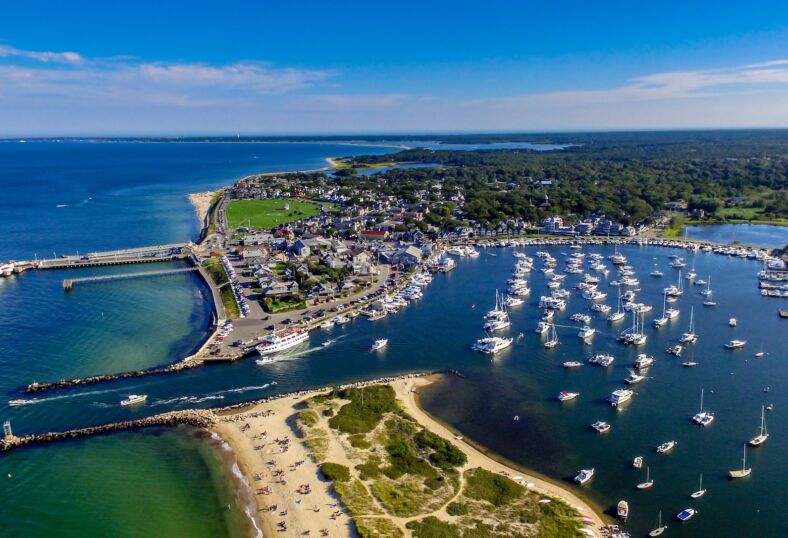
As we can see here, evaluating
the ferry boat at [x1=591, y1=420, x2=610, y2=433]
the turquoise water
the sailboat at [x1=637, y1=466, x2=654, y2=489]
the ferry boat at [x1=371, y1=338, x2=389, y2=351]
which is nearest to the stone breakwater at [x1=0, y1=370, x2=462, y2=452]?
the ferry boat at [x1=371, y1=338, x2=389, y2=351]

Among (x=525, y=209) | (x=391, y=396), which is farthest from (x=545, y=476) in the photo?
(x=525, y=209)

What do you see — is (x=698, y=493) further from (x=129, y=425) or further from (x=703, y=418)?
(x=129, y=425)

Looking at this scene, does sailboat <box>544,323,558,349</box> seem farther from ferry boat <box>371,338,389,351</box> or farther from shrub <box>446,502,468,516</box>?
shrub <box>446,502,468,516</box>

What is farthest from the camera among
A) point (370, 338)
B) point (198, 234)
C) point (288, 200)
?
point (288, 200)

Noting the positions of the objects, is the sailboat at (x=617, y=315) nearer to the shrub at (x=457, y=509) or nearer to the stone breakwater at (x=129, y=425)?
the shrub at (x=457, y=509)

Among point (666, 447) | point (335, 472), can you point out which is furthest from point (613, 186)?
point (335, 472)

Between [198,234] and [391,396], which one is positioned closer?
[391,396]

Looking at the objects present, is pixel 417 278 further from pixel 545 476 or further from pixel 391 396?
pixel 545 476
